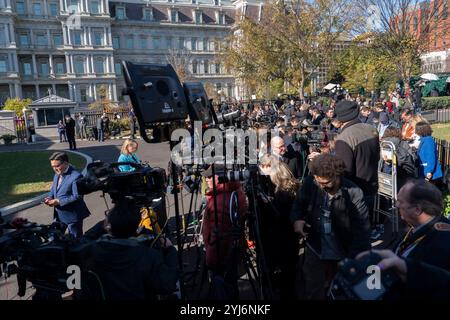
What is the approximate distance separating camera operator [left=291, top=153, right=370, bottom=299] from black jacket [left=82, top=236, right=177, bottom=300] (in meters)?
1.50

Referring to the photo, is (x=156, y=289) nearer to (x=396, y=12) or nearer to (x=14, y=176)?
(x=14, y=176)

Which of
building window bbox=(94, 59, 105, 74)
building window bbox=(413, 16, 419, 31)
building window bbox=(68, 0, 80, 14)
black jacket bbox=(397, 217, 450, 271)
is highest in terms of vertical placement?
building window bbox=(68, 0, 80, 14)

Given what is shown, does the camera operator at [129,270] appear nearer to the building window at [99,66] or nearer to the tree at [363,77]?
the tree at [363,77]

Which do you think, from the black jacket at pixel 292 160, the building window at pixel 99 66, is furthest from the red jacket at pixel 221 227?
the building window at pixel 99 66

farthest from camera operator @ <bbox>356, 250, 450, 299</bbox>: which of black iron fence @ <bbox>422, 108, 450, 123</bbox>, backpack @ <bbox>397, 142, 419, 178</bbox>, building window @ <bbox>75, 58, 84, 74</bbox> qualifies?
building window @ <bbox>75, 58, 84, 74</bbox>

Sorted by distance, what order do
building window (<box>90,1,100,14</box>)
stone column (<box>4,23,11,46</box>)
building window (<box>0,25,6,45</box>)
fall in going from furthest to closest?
building window (<box>90,1,100,14</box>) → building window (<box>0,25,6,45</box>) → stone column (<box>4,23,11,46</box>)

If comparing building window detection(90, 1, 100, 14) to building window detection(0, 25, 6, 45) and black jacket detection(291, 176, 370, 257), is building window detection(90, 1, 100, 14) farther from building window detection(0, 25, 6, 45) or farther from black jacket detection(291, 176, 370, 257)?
black jacket detection(291, 176, 370, 257)

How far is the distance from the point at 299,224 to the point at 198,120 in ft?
4.40

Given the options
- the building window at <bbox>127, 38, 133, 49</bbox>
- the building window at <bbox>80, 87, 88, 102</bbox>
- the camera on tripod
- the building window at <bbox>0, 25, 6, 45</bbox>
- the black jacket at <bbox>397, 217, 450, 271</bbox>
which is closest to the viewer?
the black jacket at <bbox>397, 217, 450, 271</bbox>

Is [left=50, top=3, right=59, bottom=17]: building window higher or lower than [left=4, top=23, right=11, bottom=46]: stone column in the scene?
higher

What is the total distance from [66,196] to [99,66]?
199 ft

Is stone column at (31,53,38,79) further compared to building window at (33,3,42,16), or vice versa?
stone column at (31,53,38,79)

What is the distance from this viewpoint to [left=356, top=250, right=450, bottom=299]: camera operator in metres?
1.62

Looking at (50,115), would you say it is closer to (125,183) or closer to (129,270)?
(125,183)
